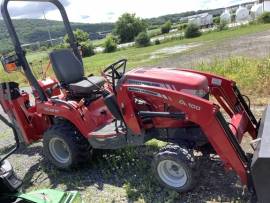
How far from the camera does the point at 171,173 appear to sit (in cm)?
458

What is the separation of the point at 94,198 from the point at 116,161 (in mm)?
816

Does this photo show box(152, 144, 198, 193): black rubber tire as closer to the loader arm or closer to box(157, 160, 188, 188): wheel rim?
box(157, 160, 188, 188): wheel rim

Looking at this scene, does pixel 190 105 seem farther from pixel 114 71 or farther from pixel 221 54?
pixel 221 54

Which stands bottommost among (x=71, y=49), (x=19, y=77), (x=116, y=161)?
(x=19, y=77)

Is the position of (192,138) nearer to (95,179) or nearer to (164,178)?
(164,178)

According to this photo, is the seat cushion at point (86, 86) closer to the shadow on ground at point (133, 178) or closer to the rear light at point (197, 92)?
the shadow on ground at point (133, 178)

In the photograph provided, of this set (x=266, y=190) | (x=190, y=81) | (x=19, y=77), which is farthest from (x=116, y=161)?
(x=19, y=77)

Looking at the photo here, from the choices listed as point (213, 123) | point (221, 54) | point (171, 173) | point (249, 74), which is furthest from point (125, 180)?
point (221, 54)

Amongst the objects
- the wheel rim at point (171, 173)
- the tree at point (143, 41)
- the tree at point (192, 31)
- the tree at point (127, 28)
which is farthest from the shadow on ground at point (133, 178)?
the tree at point (127, 28)

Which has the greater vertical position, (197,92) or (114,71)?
(114,71)

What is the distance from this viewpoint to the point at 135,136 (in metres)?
4.83

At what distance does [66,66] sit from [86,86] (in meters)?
0.53

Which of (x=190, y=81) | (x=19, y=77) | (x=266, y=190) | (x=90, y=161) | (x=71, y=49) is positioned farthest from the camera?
(x=19, y=77)

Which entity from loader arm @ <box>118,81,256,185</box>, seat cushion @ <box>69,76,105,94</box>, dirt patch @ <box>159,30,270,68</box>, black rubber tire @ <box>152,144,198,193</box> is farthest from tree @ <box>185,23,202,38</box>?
black rubber tire @ <box>152,144,198,193</box>
